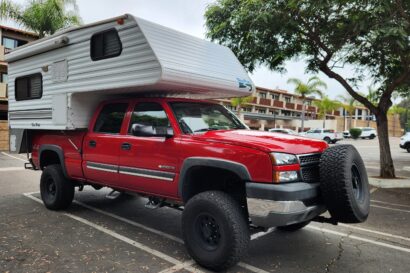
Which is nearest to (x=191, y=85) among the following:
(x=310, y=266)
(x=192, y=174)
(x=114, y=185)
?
(x=192, y=174)

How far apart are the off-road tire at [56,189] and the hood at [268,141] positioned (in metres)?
3.23

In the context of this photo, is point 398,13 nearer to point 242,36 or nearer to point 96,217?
point 242,36

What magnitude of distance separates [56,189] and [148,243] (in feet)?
8.05

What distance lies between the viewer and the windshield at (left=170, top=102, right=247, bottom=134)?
4.89 m

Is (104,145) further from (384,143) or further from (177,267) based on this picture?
(384,143)

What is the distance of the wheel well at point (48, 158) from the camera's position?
7043 mm

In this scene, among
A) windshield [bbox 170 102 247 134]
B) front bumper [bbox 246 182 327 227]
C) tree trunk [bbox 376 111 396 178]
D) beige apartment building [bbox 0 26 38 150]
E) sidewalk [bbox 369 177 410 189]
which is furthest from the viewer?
beige apartment building [bbox 0 26 38 150]

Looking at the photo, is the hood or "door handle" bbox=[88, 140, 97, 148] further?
"door handle" bbox=[88, 140, 97, 148]

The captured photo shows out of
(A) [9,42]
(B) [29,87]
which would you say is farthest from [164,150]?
(A) [9,42]

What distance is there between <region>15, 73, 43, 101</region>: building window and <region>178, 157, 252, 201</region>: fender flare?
3846 mm

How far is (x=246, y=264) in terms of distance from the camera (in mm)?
4328

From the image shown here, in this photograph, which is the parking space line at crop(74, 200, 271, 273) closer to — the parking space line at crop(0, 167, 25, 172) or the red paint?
the red paint

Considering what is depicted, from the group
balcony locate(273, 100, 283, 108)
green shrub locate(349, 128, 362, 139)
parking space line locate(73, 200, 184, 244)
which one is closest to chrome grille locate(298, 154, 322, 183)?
parking space line locate(73, 200, 184, 244)

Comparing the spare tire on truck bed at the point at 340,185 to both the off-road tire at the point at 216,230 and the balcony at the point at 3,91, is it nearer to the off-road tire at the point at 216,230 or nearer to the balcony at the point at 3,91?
the off-road tire at the point at 216,230
